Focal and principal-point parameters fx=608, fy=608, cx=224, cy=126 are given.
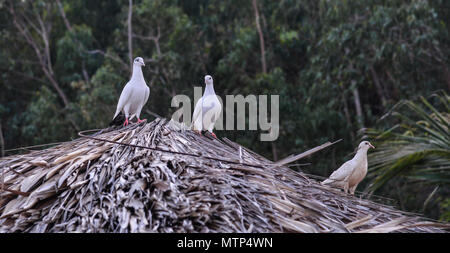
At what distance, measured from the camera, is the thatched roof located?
14.3 feet

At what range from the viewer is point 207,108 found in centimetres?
820

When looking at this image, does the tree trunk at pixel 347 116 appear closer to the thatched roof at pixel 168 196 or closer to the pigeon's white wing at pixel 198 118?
the pigeon's white wing at pixel 198 118

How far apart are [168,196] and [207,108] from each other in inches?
150

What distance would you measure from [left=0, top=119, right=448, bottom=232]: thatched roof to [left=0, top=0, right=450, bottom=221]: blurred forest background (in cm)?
795

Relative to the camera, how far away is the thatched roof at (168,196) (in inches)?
171

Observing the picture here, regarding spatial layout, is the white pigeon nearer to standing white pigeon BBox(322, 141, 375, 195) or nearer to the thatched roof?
the thatched roof

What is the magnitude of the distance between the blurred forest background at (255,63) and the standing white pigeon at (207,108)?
575cm

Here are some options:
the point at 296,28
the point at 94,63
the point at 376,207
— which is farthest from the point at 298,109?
the point at 376,207

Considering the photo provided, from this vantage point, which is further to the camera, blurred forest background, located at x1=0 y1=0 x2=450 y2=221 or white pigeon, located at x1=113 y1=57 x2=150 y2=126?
blurred forest background, located at x1=0 y1=0 x2=450 y2=221

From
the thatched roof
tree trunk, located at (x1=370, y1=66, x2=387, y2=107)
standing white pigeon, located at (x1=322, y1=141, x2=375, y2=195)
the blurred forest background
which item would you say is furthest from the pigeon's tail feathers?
tree trunk, located at (x1=370, y1=66, x2=387, y2=107)

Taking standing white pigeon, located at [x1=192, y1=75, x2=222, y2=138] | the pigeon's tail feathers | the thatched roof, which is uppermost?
standing white pigeon, located at [x1=192, y1=75, x2=222, y2=138]

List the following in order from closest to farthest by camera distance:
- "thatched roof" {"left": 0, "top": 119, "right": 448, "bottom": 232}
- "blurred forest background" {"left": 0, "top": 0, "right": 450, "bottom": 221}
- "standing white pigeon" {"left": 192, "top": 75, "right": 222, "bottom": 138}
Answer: "thatched roof" {"left": 0, "top": 119, "right": 448, "bottom": 232}, "standing white pigeon" {"left": 192, "top": 75, "right": 222, "bottom": 138}, "blurred forest background" {"left": 0, "top": 0, "right": 450, "bottom": 221}

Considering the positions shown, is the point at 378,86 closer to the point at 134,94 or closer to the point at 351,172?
the point at 351,172

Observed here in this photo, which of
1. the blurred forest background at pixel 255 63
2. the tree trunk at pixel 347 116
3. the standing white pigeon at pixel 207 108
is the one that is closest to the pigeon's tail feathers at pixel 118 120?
the standing white pigeon at pixel 207 108
